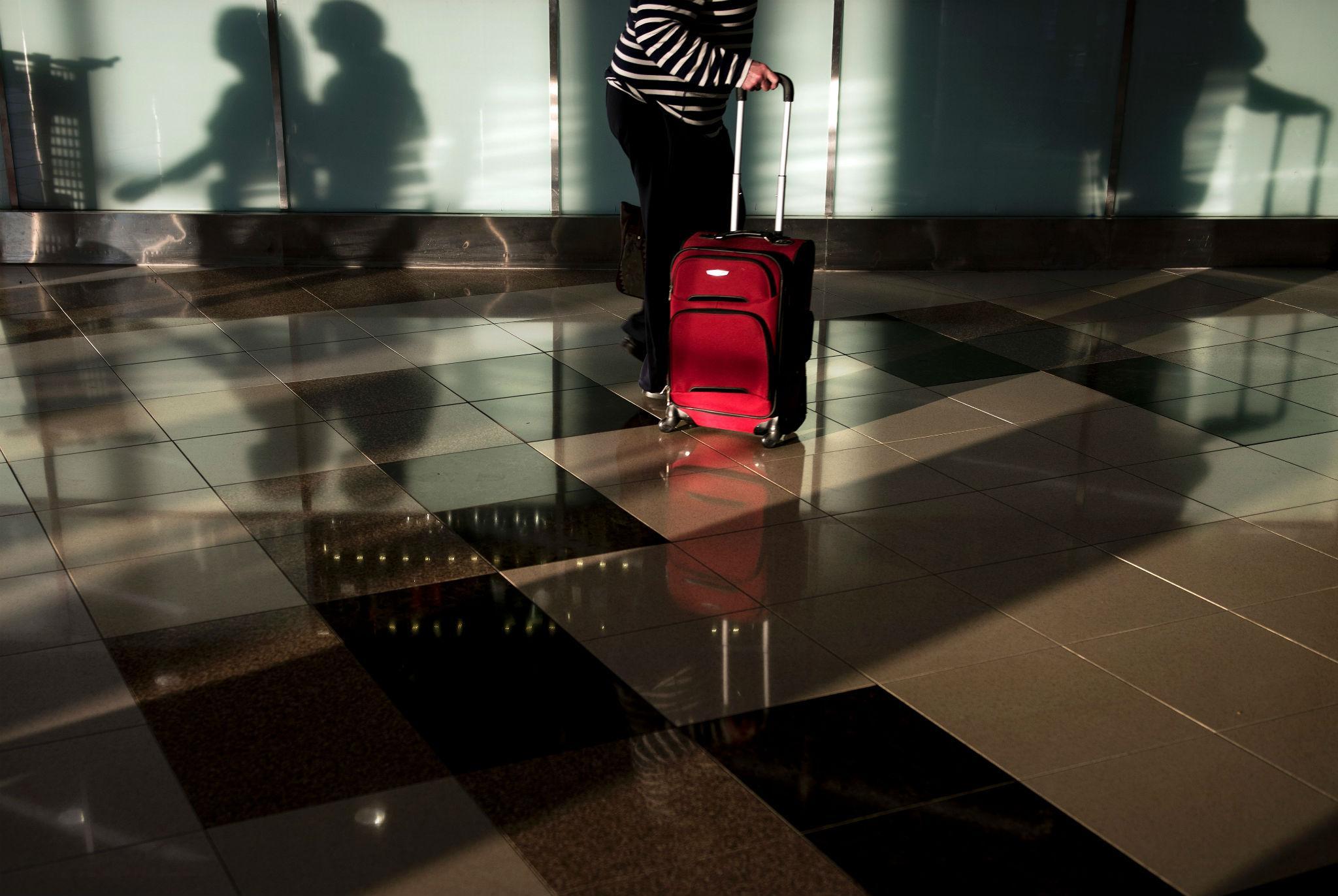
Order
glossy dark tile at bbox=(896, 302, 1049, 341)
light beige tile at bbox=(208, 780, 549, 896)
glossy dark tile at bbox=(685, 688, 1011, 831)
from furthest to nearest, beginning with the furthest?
glossy dark tile at bbox=(896, 302, 1049, 341) → glossy dark tile at bbox=(685, 688, 1011, 831) → light beige tile at bbox=(208, 780, 549, 896)

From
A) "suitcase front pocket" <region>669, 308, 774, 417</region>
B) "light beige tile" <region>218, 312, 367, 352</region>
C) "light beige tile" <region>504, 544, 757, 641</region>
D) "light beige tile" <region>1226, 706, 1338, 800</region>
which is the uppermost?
"suitcase front pocket" <region>669, 308, 774, 417</region>

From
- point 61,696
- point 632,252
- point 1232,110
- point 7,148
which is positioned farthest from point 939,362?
point 7,148

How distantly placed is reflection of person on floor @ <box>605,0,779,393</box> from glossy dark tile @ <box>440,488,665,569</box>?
1.07 m

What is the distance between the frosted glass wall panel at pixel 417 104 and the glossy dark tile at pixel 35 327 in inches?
63.5

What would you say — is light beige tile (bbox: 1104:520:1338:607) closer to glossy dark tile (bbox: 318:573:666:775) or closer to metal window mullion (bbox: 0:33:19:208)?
glossy dark tile (bbox: 318:573:666:775)

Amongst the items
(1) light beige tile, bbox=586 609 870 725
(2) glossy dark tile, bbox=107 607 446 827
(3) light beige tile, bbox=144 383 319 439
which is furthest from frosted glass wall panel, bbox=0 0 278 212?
(1) light beige tile, bbox=586 609 870 725

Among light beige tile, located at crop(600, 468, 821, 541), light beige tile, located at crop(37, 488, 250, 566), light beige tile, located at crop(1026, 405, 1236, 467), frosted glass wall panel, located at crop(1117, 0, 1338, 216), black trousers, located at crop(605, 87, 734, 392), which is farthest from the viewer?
frosted glass wall panel, located at crop(1117, 0, 1338, 216)

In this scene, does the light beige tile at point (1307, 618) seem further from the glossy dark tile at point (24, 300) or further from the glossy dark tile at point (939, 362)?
the glossy dark tile at point (24, 300)

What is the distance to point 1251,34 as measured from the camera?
23.3 feet

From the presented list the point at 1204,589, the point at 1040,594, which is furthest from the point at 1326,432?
the point at 1040,594

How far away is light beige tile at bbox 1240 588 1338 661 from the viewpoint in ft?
10.3

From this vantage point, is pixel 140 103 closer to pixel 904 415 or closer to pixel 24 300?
pixel 24 300

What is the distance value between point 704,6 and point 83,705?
2.89 meters

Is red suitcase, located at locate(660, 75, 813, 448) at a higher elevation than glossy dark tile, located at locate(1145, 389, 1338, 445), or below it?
higher
